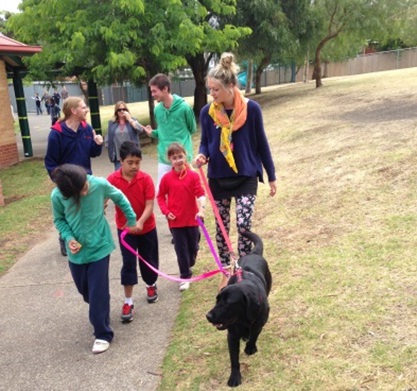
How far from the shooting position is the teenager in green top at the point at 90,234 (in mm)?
3307

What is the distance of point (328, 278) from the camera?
4.05 meters

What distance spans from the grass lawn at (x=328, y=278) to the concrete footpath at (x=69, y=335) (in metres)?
0.19

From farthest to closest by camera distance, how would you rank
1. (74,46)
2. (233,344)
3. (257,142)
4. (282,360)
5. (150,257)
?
(74,46), (150,257), (257,142), (282,360), (233,344)

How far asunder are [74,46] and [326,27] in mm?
13142

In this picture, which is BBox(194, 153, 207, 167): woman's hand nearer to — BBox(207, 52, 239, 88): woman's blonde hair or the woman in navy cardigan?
the woman in navy cardigan

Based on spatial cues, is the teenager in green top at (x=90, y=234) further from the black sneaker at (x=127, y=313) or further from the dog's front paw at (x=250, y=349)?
the dog's front paw at (x=250, y=349)

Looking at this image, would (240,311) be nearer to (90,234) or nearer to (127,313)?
(90,234)

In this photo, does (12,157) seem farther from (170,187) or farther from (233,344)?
(233,344)

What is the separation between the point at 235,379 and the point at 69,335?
5.35 feet

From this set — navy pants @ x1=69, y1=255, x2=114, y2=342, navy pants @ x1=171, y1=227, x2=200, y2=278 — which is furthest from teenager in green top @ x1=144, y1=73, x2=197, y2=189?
navy pants @ x1=69, y1=255, x2=114, y2=342

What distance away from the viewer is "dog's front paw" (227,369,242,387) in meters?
2.91

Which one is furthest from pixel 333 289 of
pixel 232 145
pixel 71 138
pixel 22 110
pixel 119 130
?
pixel 22 110

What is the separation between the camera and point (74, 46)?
13.3 metres

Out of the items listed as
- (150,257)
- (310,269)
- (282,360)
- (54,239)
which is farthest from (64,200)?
(54,239)
